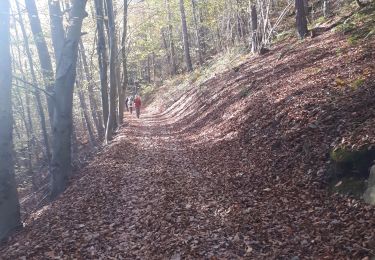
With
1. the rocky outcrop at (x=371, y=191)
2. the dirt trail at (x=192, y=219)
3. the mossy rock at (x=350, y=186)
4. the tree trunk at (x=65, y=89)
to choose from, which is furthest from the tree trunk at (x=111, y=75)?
the rocky outcrop at (x=371, y=191)

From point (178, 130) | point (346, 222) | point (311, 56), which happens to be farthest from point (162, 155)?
point (346, 222)

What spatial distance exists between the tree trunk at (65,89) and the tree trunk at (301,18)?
10.7m

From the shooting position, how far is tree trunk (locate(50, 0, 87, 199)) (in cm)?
945

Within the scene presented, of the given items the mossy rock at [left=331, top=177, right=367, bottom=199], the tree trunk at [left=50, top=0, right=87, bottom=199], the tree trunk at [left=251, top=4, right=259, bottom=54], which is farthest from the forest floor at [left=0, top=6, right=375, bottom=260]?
the tree trunk at [left=251, top=4, right=259, bottom=54]

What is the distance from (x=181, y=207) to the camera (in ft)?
23.9

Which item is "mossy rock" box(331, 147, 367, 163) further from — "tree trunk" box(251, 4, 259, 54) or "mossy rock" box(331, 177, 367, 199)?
"tree trunk" box(251, 4, 259, 54)

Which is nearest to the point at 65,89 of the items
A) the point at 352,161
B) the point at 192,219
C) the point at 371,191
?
the point at 192,219

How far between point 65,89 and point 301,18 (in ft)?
39.3

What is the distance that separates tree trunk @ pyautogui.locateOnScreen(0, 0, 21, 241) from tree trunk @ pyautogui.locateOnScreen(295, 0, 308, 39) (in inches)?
507

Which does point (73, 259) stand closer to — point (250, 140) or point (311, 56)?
point (250, 140)

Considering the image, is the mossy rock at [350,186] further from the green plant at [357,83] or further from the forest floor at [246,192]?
the green plant at [357,83]

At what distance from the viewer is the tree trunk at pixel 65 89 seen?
9453 mm

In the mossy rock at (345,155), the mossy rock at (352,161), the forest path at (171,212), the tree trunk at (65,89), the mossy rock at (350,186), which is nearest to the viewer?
the mossy rock at (350,186)

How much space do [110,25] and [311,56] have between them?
30.5 feet
